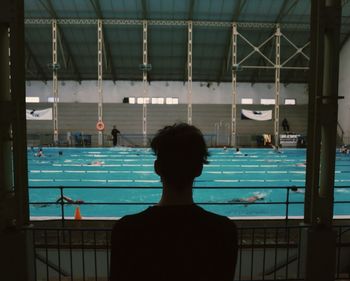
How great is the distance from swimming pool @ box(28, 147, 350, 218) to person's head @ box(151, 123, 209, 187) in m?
4.76

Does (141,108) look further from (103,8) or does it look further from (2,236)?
(2,236)

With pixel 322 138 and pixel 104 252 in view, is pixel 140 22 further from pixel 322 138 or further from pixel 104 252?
pixel 322 138

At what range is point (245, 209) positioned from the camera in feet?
31.4

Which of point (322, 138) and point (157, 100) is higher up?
point (157, 100)

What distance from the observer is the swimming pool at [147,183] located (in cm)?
933

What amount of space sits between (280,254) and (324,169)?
2772 millimetres

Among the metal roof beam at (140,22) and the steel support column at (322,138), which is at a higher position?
the metal roof beam at (140,22)

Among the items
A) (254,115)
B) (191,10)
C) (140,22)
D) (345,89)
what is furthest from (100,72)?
(345,89)

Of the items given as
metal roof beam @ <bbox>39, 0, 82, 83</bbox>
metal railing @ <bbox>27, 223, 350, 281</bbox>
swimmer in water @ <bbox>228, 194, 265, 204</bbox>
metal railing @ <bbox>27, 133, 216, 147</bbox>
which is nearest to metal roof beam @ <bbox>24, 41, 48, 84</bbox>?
metal roof beam @ <bbox>39, 0, 82, 83</bbox>

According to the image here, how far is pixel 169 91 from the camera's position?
1192 inches

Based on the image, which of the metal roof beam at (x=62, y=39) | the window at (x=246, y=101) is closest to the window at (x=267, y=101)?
the window at (x=246, y=101)

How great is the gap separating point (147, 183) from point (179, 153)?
1141 cm

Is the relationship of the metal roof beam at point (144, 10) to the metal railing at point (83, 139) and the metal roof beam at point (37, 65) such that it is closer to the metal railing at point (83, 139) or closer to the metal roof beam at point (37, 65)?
the metal railing at point (83, 139)

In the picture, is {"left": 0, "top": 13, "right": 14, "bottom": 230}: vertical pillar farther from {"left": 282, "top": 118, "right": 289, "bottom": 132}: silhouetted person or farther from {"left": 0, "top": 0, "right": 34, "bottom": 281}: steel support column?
{"left": 282, "top": 118, "right": 289, "bottom": 132}: silhouetted person
